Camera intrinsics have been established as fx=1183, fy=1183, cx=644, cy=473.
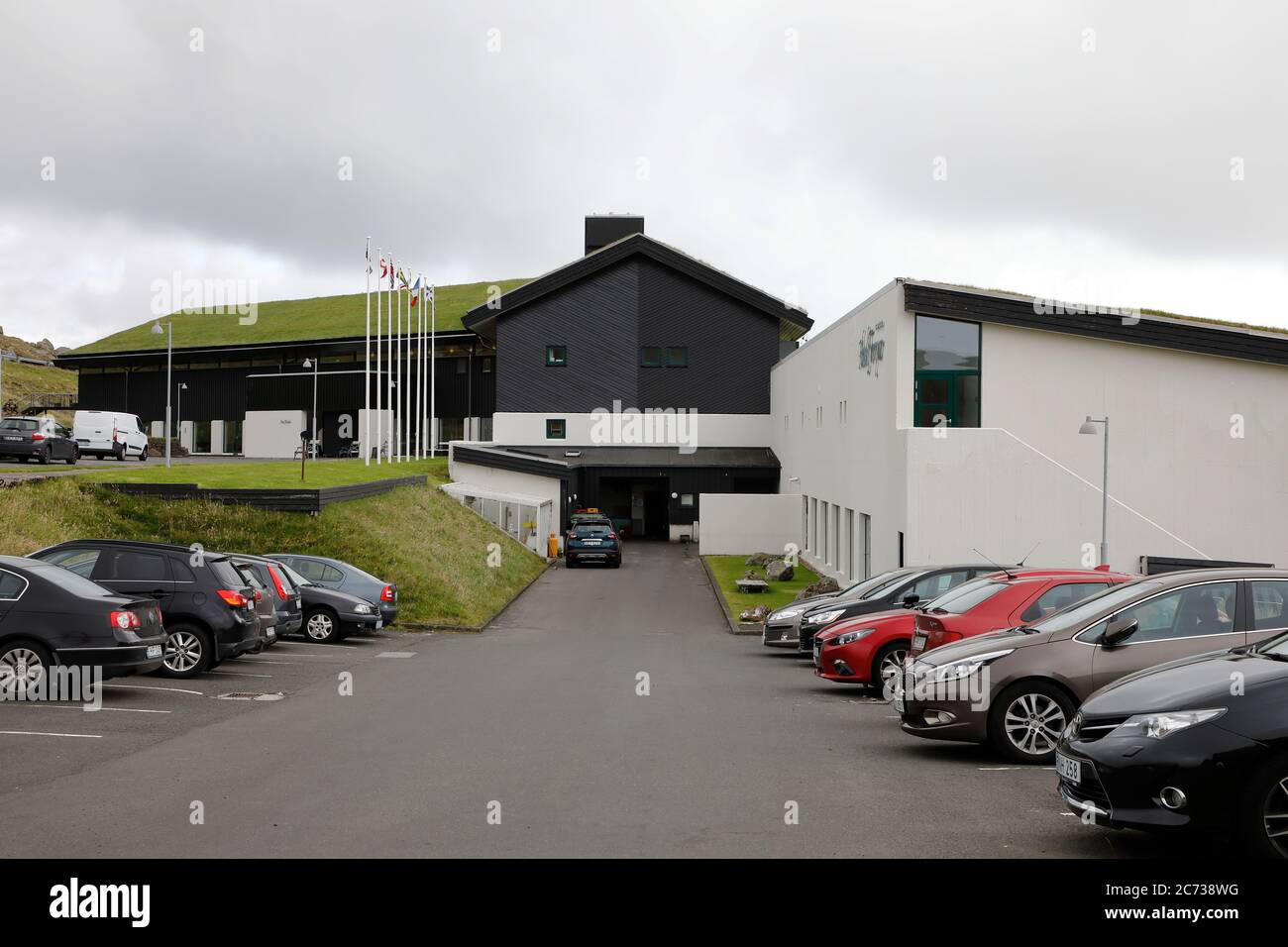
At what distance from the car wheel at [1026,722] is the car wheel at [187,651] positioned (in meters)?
10.6

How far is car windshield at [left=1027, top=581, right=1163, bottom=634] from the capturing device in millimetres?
9883

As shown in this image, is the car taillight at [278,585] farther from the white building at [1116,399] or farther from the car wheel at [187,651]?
the white building at [1116,399]

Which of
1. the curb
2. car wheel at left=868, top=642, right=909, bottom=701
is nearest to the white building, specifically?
the curb

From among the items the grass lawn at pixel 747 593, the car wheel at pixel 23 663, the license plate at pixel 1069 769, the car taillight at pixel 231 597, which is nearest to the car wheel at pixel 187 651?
the car taillight at pixel 231 597

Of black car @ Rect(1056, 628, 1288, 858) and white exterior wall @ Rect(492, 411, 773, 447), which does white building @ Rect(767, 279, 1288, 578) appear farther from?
white exterior wall @ Rect(492, 411, 773, 447)

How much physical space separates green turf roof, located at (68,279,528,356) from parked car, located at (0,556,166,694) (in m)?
59.0

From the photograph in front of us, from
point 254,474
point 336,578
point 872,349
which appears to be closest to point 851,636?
point 336,578

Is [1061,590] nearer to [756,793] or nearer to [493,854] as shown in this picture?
[756,793]

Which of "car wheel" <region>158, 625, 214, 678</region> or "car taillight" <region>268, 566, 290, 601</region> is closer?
"car wheel" <region>158, 625, 214, 678</region>

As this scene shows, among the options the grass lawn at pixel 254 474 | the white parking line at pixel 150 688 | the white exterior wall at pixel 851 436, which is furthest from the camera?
the grass lawn at pixel 254 474

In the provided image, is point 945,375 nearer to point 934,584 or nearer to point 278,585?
point 934,584

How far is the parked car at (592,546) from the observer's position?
4381cm

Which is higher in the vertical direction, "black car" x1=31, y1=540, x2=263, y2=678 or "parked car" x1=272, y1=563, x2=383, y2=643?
"black car" x1=31, y1=540, x2=263, y2=678

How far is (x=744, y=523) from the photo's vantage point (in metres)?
48.9
